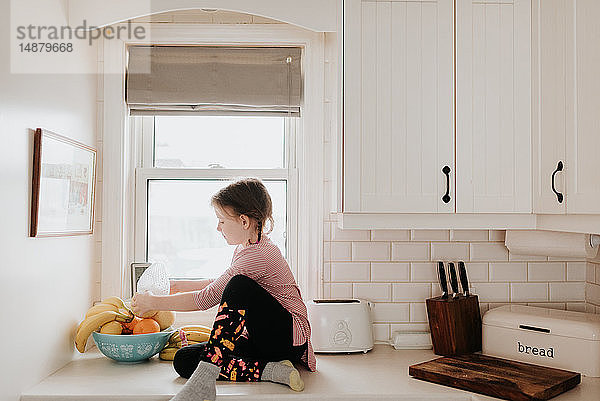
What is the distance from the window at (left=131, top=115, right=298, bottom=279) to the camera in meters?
2.78

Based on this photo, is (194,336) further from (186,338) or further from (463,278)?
(463,278)

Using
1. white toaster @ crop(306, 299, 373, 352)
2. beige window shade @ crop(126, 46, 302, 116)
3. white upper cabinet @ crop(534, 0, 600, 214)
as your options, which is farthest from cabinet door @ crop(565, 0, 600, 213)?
beige window shade @ crop(126, 46, 302, 116)

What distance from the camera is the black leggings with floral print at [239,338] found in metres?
2.14

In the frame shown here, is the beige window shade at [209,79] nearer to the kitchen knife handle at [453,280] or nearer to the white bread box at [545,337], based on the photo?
the kitchen knife handle at [453,280]

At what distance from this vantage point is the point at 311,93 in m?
2.71

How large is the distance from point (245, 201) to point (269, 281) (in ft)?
0.92

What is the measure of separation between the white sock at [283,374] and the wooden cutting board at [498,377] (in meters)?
0.39

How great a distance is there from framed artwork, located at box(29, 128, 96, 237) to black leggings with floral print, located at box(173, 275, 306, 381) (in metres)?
0.59

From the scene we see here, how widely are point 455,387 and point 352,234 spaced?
0.81 meters

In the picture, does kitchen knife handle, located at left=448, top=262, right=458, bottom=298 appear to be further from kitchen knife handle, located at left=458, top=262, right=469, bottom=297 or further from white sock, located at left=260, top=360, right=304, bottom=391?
white sock, located at left=260, top=360, right=304, bottom=391

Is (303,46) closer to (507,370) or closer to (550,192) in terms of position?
(550,192)

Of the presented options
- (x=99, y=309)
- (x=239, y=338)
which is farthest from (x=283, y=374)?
(x=99, y=309)

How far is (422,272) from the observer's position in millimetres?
2686

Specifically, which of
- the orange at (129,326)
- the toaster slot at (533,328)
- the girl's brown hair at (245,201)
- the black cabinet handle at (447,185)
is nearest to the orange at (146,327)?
the orange at (129,326)
